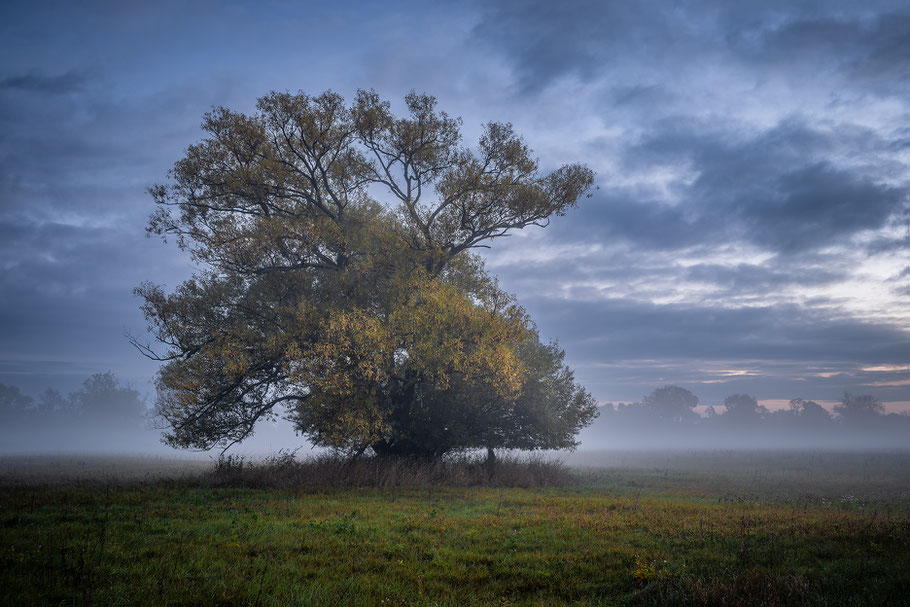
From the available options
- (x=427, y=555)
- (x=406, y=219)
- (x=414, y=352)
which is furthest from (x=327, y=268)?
(x=427, y=555)

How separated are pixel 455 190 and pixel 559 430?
53.2ft

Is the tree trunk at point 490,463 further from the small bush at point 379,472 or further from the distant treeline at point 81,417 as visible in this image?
the distant treeline at point 81,417

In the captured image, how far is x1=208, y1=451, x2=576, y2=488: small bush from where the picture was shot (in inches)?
770

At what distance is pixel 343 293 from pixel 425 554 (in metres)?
17.0

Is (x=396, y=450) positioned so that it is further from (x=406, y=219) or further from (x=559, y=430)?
(x=406, y=219)

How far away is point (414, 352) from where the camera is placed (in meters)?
21.0

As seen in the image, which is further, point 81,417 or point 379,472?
point 81,417

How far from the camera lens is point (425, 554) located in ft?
31.0

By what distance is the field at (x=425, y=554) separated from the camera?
7164 millimetres

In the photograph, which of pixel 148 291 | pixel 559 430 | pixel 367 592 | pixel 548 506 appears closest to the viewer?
pixel 367 592

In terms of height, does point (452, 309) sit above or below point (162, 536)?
above

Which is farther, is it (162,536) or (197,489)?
(197,489)

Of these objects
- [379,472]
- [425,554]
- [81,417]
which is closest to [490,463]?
[379,472]

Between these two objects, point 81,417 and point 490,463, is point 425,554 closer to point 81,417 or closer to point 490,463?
point 490,463
